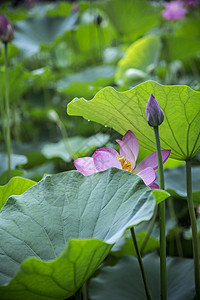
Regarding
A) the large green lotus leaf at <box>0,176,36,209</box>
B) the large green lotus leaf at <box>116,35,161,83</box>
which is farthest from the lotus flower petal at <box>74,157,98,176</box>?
the large green lotus leaf at <box>116,35,161,83</box>

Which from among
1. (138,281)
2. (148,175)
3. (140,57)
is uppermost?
(140,57)

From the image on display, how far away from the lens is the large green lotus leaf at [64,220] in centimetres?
49

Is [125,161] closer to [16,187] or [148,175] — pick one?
[148,175]

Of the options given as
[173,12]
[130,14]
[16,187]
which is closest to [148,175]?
[16,187]

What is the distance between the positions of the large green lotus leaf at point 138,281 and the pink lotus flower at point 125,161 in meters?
A: 0.33

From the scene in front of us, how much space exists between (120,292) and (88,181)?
37 centimetres

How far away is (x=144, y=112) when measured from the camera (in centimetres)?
61

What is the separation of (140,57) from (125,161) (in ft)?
3.49

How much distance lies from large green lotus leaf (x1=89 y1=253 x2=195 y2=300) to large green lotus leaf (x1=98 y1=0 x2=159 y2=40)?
1513 millimetres

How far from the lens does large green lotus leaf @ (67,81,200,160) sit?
591 millimetres

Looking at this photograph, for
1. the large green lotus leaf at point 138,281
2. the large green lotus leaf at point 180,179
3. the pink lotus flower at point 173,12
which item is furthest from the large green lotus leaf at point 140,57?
the large green lotus leaf at point 138,281

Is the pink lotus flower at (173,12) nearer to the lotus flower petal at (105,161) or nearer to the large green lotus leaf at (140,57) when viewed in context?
the large green lotus leaf at (140,57)

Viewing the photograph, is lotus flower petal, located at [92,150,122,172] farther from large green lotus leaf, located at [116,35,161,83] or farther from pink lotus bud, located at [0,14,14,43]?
large green lotus leaf, located at [116,35,161,83]

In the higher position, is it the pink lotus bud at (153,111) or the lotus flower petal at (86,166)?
the pink lotus bud at (153,111)
